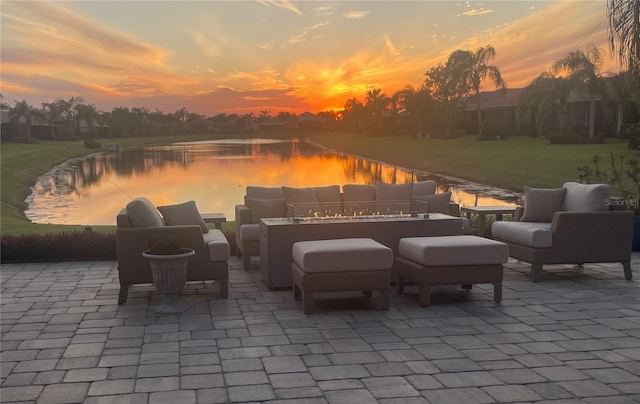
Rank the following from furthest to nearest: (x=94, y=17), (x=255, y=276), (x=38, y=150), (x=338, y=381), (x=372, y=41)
Result: (x=38, y=150) → (x=372, y=41) → (x=94, y=17) → (x=255, y=276) → (x=338, y=381)

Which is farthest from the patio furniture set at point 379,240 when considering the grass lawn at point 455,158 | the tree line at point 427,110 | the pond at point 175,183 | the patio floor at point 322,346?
the tree line at point 427,110

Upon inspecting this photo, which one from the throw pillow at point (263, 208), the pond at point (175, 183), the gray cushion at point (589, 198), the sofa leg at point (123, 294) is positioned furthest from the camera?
the pond at point (175, 183)

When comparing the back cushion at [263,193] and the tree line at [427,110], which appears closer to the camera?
the back cushion at [263,193]

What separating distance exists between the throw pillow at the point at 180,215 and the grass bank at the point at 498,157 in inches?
617

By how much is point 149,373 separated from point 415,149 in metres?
31.8

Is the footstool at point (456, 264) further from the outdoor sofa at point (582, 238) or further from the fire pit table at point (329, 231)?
the outdoor sofa at point (582, 238)

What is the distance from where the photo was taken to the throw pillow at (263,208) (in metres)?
7.07

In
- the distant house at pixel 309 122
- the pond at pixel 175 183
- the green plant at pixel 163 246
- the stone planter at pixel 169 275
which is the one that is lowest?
the pond at pixel 175 183

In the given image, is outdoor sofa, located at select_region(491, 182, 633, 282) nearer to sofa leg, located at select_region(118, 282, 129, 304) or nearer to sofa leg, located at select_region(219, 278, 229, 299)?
sofa leg, located at select_region(219, 278, 229, 299)

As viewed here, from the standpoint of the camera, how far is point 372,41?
16266 mm

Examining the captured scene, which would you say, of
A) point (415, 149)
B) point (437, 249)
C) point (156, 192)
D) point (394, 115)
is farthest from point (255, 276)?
point (394, 115)

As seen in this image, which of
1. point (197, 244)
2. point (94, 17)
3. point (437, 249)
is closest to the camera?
point (437, 249)

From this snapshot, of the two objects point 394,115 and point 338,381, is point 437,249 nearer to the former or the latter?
point 338,381

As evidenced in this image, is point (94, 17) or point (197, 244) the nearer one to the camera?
point (197, 244)
